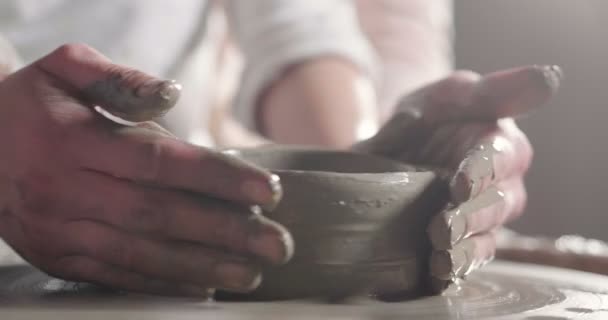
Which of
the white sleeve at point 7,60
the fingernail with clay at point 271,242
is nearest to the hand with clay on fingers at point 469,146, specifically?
the fingernail with clay at point 271,242

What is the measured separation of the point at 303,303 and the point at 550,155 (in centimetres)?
250

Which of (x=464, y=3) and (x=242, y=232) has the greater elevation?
(x=464, y=3)

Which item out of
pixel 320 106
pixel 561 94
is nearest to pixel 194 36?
pixel 320 106

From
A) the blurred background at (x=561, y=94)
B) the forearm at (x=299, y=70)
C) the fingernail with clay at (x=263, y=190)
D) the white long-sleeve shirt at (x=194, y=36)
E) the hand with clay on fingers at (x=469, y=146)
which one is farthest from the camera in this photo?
the blurred background at (x=561, y=94)

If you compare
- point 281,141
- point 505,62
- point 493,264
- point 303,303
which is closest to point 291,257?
point 303,303

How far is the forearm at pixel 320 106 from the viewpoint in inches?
58.2

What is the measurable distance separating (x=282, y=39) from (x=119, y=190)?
3.23 ft

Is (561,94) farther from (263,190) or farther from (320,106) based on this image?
(263,190)

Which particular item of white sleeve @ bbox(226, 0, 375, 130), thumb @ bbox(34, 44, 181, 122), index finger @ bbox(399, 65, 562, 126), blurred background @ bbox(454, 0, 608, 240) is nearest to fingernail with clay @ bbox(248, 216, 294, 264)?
thumb @ bbox(34, 44, 181, 122)

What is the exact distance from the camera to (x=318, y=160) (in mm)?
817

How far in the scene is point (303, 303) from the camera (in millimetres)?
631

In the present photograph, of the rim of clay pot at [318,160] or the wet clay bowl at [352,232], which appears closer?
the wet clay bowl at [352,232]

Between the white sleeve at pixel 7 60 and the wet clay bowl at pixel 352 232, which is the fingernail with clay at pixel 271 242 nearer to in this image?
the wet clay bowl at pixel 352 232

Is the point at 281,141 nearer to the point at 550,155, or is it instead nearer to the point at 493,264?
the point at 493,264
